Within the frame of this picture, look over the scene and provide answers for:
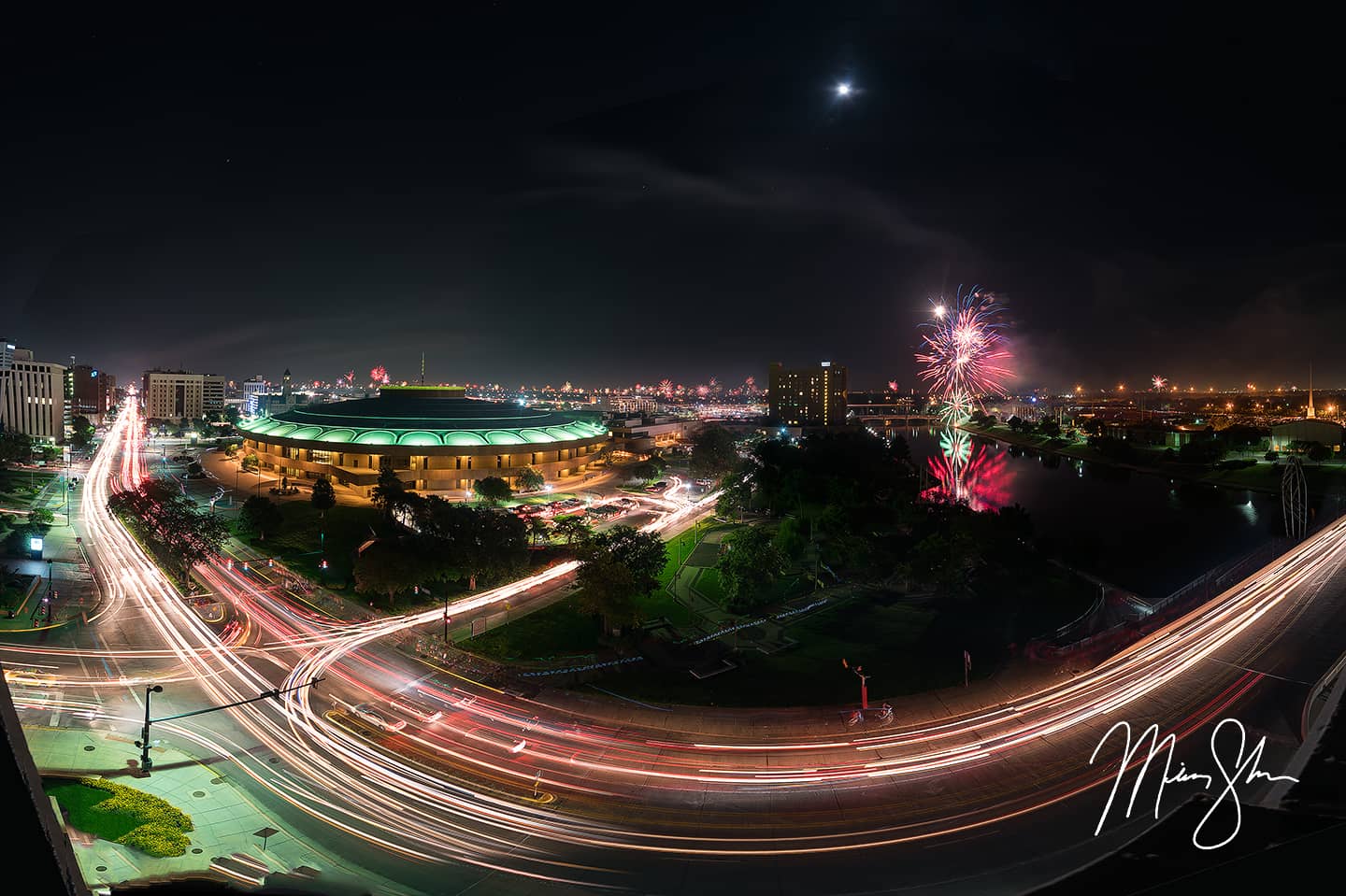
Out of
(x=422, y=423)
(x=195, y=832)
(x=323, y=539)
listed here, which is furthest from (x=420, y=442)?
(x=195, y=832)

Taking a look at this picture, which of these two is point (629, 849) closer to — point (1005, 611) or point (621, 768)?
point (621, 768)

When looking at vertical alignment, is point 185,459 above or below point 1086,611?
above

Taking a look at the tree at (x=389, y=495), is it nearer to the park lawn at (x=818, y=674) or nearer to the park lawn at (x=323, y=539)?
the park lawn at (x=323, y=539)

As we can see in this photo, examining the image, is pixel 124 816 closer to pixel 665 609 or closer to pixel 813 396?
pixel 665 609

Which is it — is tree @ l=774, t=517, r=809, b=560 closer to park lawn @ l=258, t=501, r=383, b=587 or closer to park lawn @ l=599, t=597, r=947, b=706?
park lawn @ l=599, t=597, r=947, b=706

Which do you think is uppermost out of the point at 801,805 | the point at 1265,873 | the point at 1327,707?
the point at 1265,873

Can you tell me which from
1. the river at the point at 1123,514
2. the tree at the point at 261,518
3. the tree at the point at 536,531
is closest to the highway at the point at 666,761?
the tree at the point at 536,531

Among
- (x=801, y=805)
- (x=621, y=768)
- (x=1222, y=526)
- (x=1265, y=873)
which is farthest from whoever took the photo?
(x=1222, y=526)

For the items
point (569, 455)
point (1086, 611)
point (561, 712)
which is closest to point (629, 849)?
point (561, 712)
